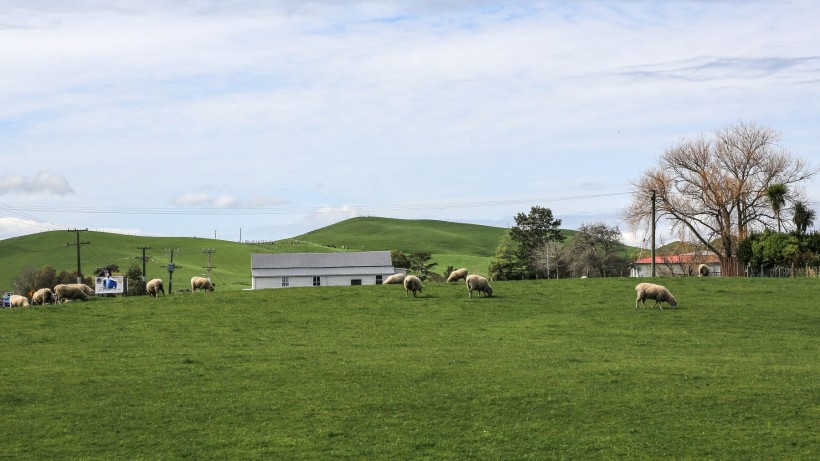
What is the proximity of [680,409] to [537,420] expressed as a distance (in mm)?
3846

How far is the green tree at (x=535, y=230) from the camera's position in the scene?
148m

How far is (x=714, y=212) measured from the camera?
289 feet

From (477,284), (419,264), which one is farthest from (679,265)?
(477,284)

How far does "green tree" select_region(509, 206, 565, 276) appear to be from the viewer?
148 m

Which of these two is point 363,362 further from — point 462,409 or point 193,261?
point 193,261

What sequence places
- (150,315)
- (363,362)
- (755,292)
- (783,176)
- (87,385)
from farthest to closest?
(783,176), (755,292), (150,315), (363,362), (87,385)

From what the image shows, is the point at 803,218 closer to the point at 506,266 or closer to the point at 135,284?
the point at 506,266

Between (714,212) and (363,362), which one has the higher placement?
(714,212)

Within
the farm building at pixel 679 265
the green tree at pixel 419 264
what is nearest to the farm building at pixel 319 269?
the farm building at pixel 679 265

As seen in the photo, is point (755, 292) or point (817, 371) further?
point (755, 292)

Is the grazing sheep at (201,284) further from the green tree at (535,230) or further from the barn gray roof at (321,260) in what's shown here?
the green tree at (535,230)

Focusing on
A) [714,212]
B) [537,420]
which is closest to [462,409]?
[537,420]

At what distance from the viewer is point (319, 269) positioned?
11456 cm

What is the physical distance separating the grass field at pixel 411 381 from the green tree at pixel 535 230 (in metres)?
97.8
